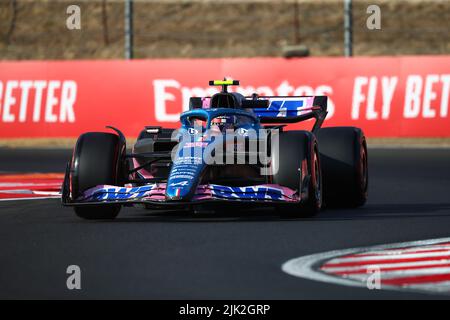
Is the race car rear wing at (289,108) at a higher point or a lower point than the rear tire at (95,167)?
higher

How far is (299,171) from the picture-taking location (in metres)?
11.1

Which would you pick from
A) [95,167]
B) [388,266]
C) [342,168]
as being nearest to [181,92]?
[342,168]

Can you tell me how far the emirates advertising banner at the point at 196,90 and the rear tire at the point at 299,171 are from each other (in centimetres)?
1192

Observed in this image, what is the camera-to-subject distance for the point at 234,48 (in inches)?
1522

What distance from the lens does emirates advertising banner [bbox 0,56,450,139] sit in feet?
76.4

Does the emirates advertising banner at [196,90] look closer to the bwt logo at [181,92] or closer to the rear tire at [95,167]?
the bwt logo at [181,92]

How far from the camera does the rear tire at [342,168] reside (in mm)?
12656

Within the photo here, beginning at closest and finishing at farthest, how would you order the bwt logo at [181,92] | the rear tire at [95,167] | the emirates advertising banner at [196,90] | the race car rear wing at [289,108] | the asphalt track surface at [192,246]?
the asphalt track surface at [192,246] < the rear tire at [95,167] < the race car rear wing at [289,108] < the emirates advertising banner at [196,90] < the bwt logo at [181,92]

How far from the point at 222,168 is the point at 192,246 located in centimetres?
248

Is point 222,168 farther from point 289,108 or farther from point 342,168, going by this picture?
point 289,108

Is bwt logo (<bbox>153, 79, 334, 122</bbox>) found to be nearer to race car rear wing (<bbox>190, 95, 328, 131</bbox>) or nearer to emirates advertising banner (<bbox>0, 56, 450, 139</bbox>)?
emirates advertising banner (<bbox>0, 56, 450, 139</bbox>)

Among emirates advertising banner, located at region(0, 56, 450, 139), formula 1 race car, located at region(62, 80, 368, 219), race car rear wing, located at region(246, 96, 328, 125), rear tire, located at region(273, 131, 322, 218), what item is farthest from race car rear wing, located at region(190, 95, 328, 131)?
emirates advertising banner, located at region(0, 56, 450, 139)

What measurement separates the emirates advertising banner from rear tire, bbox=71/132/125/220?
12.0m

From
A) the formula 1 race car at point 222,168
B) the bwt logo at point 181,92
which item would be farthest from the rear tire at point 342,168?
the bwt logo at point 181,92
